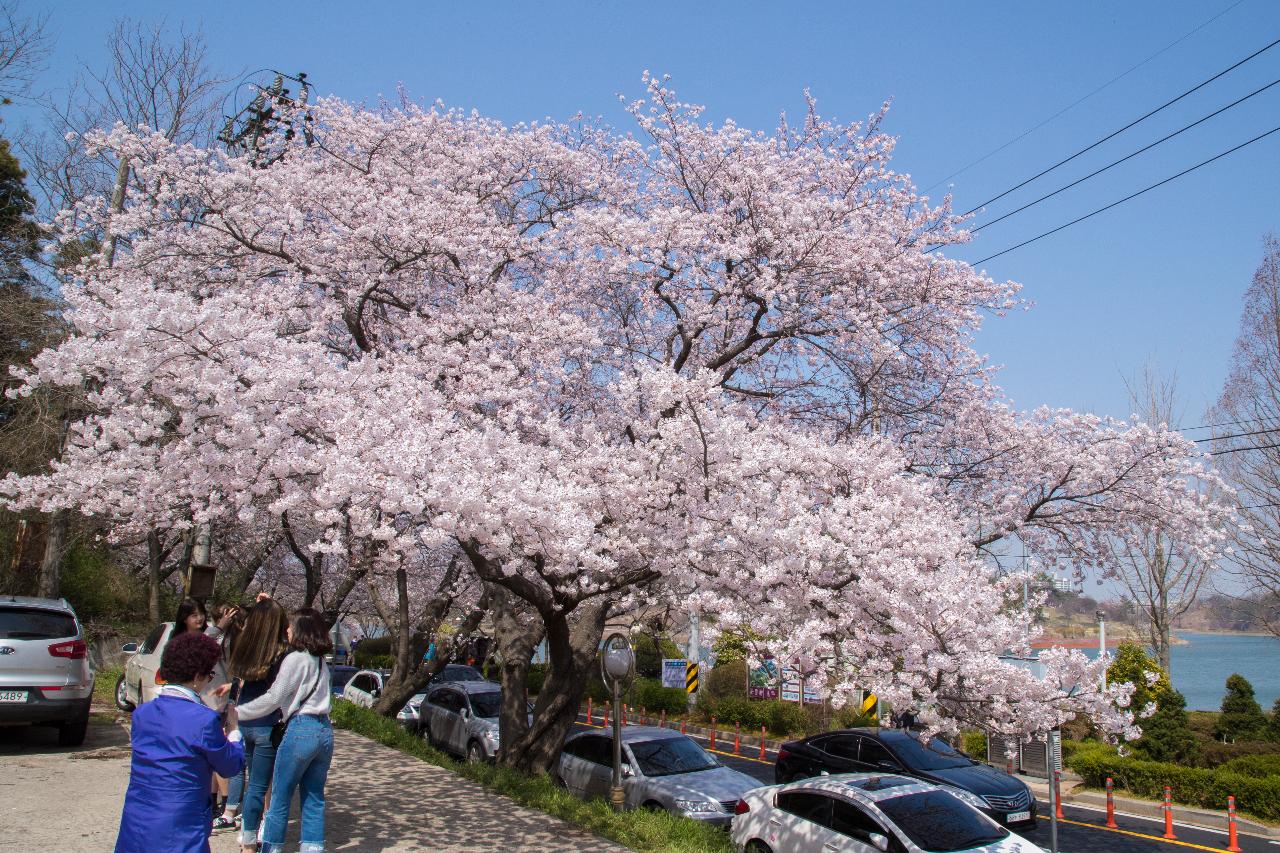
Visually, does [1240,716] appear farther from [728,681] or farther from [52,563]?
[52,563]

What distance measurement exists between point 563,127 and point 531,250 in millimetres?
2915

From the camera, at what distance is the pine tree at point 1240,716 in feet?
60.4

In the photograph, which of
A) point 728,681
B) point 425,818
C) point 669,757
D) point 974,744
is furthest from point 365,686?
point 425,818

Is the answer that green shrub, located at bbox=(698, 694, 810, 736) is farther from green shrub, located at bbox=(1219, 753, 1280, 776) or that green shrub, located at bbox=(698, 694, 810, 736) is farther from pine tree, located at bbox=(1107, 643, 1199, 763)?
green shrub, located at bbox=(1219, 753, 1280, 776)

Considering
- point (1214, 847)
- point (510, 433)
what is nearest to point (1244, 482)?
point (1214, 847)

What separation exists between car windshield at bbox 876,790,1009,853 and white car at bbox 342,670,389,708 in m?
15.3

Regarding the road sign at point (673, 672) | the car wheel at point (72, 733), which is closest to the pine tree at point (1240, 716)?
the road sign at point (673, 672)

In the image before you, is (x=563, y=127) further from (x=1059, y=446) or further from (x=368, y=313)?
(x=1059, y=446)

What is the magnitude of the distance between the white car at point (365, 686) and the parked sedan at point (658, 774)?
32.1ft

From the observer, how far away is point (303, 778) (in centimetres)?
584

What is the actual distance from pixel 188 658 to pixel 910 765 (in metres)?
10.6

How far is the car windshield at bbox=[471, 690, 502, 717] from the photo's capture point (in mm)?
15898

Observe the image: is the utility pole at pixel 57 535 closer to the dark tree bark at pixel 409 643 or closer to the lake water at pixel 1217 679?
the dark tree bark at pixel 409 643

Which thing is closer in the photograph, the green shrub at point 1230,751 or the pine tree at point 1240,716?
the green shrub at point 1230,751
